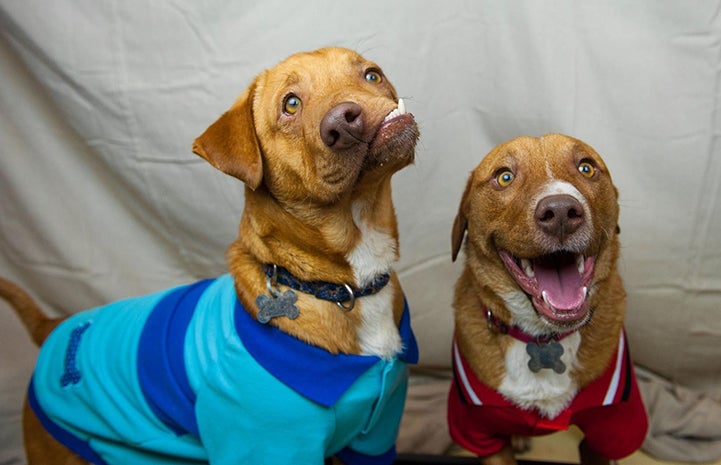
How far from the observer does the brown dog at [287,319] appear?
2158 millimetres

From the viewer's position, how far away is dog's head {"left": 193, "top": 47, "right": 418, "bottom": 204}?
6.65ft

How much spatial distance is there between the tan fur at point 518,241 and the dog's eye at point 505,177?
2 centimetres

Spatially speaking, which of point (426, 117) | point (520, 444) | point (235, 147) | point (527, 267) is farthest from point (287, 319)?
point (520, 444)

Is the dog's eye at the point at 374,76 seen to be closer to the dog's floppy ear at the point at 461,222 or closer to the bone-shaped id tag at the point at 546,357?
the dog's floppy ear at the point at 461,222

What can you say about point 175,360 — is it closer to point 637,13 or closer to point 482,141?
point 482,141

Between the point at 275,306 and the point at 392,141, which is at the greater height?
the point at 392,141

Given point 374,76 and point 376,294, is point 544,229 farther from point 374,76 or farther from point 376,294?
point 374,76

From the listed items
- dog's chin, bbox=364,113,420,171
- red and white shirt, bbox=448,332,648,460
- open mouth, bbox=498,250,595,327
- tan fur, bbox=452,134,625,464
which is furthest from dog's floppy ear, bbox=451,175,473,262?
dog's chin, bbox=364,113,420,171

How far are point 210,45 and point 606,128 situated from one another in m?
1.70

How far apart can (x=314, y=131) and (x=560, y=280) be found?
880 millimetres

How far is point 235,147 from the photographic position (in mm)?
2207

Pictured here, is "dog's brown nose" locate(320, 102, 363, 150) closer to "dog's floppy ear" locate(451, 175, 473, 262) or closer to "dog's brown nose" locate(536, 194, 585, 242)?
"dog's brown nose" locate(536, 194, 585, 242)

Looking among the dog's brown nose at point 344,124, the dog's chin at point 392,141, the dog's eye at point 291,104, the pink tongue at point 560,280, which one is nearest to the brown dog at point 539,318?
the pink tongue at point 560,280

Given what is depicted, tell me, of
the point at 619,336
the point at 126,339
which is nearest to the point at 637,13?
the point at 619,336
